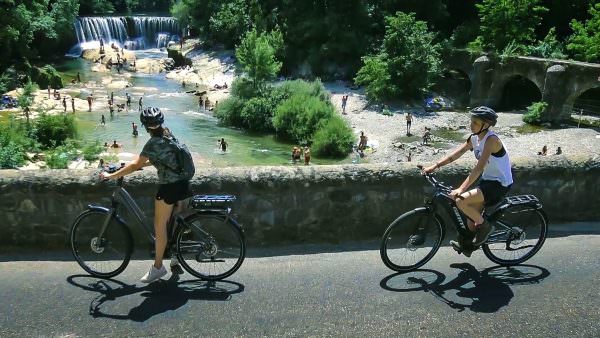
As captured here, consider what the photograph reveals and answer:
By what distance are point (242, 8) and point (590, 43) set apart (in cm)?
3312

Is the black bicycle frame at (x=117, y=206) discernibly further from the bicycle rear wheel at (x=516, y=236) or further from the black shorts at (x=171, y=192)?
the bicycle rear wheel at (x=516, y=236)

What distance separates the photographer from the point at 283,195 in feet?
21.3

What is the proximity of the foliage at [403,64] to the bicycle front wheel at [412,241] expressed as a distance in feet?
109

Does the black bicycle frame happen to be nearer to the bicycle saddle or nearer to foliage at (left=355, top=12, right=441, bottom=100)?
the bicycle saddle

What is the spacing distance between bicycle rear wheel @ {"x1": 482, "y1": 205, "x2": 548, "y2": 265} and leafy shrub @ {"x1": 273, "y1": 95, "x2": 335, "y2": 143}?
88.1 feet

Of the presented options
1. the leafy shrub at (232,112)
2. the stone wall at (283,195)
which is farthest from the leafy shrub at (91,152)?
the stone wall at (283,195)

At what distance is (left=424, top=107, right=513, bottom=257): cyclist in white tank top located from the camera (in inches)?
220

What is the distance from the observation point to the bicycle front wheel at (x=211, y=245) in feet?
18.6

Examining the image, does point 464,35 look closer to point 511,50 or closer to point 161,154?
point 511,50

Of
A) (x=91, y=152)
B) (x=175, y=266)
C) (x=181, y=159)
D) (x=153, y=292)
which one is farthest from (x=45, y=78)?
(x=153, y=292)

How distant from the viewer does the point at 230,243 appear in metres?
5.76

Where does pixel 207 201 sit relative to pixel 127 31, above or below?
below

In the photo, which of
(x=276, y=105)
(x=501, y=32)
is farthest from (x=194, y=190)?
Answer: (x=501, y=32)

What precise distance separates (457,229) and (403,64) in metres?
34.8
